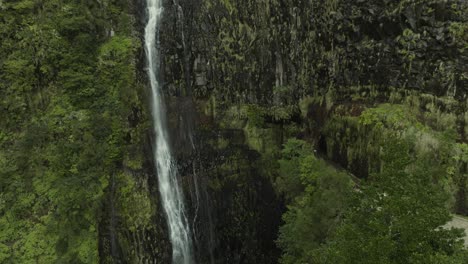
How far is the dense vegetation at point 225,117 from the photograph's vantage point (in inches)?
589

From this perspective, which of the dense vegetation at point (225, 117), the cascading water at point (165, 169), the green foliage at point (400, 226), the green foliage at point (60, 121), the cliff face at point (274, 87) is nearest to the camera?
the green foliage at point (400, 226)

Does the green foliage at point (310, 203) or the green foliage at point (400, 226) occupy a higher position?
the green foliage at point (400, 226)

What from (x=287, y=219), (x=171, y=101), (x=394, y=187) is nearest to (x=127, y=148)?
(x=171, y=101)

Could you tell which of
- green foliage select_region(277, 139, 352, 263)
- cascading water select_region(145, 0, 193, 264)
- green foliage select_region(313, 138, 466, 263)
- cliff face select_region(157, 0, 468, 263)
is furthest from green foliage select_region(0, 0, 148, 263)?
green foliage select_region(313, 138, 466, 263)

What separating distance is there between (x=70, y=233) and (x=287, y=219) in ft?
30.9

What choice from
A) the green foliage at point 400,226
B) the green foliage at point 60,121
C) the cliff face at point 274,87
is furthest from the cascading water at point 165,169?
the green foliage at point 400,226

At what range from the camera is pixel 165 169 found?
1814 cm

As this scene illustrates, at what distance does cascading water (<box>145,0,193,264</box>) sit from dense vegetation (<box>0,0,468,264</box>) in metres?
0.53

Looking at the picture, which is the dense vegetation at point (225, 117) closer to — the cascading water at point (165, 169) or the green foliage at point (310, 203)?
the green foliage at point (310, 203)

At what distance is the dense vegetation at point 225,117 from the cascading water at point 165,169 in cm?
53

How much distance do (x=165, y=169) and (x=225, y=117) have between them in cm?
485

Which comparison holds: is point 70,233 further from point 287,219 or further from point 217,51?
point 217,51

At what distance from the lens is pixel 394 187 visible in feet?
27.5

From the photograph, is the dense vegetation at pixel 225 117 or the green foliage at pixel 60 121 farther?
the dense vegetation at pixel 225 117
